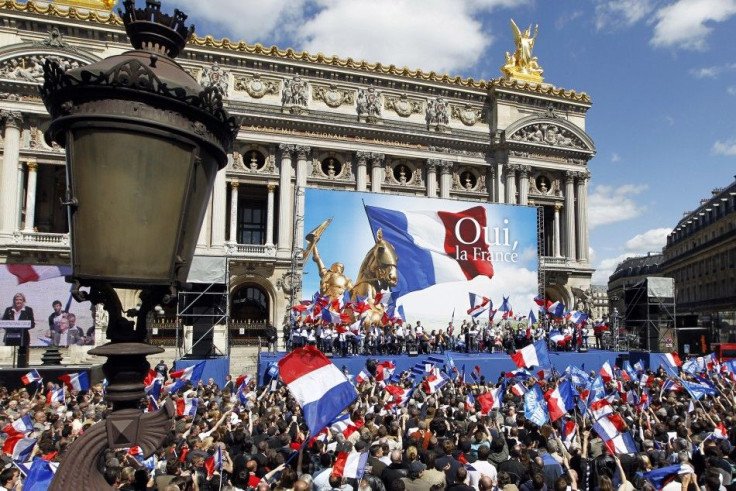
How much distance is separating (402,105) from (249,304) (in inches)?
696

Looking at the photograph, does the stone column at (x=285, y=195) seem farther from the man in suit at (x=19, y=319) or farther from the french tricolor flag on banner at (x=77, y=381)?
the french tricolor flag on banner at (x=77, y=381)

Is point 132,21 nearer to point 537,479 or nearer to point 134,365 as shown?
point 134,365

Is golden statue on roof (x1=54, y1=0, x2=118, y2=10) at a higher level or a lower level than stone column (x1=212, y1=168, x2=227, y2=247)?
higher

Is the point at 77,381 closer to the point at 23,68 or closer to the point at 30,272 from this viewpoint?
the point at 30,272

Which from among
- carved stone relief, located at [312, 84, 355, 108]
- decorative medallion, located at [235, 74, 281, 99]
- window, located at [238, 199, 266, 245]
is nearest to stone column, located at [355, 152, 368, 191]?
carved stone relief, located at [312, 84, 355, 108]

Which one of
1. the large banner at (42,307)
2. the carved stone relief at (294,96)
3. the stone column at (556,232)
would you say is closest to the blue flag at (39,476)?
the large banner at (42,307)

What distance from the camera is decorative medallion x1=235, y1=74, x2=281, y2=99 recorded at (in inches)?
1421

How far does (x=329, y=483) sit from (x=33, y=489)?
318 cm

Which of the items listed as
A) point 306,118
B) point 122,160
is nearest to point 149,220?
point 122,160

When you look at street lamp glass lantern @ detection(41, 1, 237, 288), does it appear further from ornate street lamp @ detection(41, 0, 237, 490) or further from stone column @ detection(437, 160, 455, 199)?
stone column @ detection(437, 160, 455, 199)

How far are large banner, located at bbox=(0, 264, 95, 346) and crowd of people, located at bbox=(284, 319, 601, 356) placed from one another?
1018cm

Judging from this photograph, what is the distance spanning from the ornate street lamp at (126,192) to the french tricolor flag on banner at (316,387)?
472 cm

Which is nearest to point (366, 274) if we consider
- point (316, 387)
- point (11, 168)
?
point (11, 168)

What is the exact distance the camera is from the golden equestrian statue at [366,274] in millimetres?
32188
